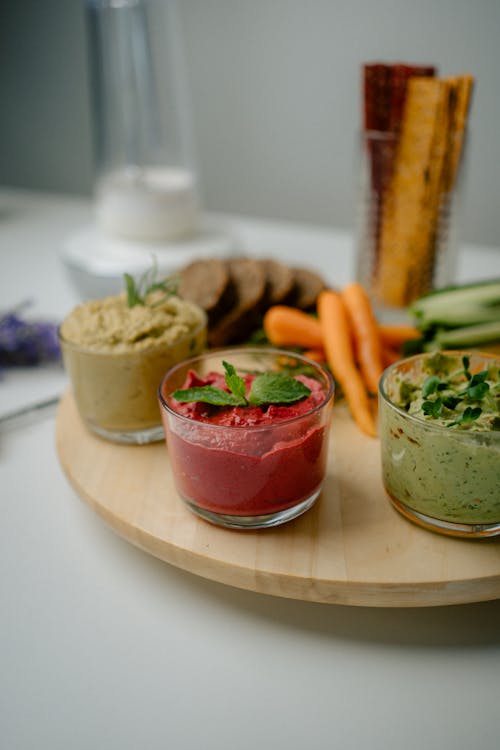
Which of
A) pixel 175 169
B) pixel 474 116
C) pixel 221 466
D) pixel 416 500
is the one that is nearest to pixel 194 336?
pixel 221 466

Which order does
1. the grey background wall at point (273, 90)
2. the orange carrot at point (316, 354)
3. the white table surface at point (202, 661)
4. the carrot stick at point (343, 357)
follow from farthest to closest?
the grey background wall at point (273, 90), the orange carrot at point (316, 354), the carrot stick at point (343, 357), the white table surface at point (202, 661)

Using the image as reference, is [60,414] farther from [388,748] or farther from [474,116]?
[474,116]

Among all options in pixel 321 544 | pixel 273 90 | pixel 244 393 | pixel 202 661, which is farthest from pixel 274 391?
pixel 273 90

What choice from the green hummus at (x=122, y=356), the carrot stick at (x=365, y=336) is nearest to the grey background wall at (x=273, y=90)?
the carrot stick at (x=365, y=336)

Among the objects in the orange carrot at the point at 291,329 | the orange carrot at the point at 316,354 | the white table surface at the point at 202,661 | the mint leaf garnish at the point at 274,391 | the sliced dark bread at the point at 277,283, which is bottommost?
the white table surface at the point at 202,661

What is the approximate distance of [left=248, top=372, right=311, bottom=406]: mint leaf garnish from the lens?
115 centimetres

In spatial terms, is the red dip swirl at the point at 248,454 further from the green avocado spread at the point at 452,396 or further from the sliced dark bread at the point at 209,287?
the sliced dark bread at the point at 209,287

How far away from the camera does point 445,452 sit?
3.51ft

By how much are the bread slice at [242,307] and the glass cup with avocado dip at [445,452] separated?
2.28ft

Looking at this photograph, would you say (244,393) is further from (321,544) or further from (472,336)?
(472,336)

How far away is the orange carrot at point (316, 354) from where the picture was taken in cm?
181

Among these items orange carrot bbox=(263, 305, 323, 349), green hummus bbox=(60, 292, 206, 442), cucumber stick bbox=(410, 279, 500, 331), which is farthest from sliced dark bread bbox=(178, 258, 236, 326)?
cucumber stick bbox=(410, 279, 500, 331)

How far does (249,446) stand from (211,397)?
0.36 feet

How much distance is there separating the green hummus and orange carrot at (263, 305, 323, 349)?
337 millimetres
